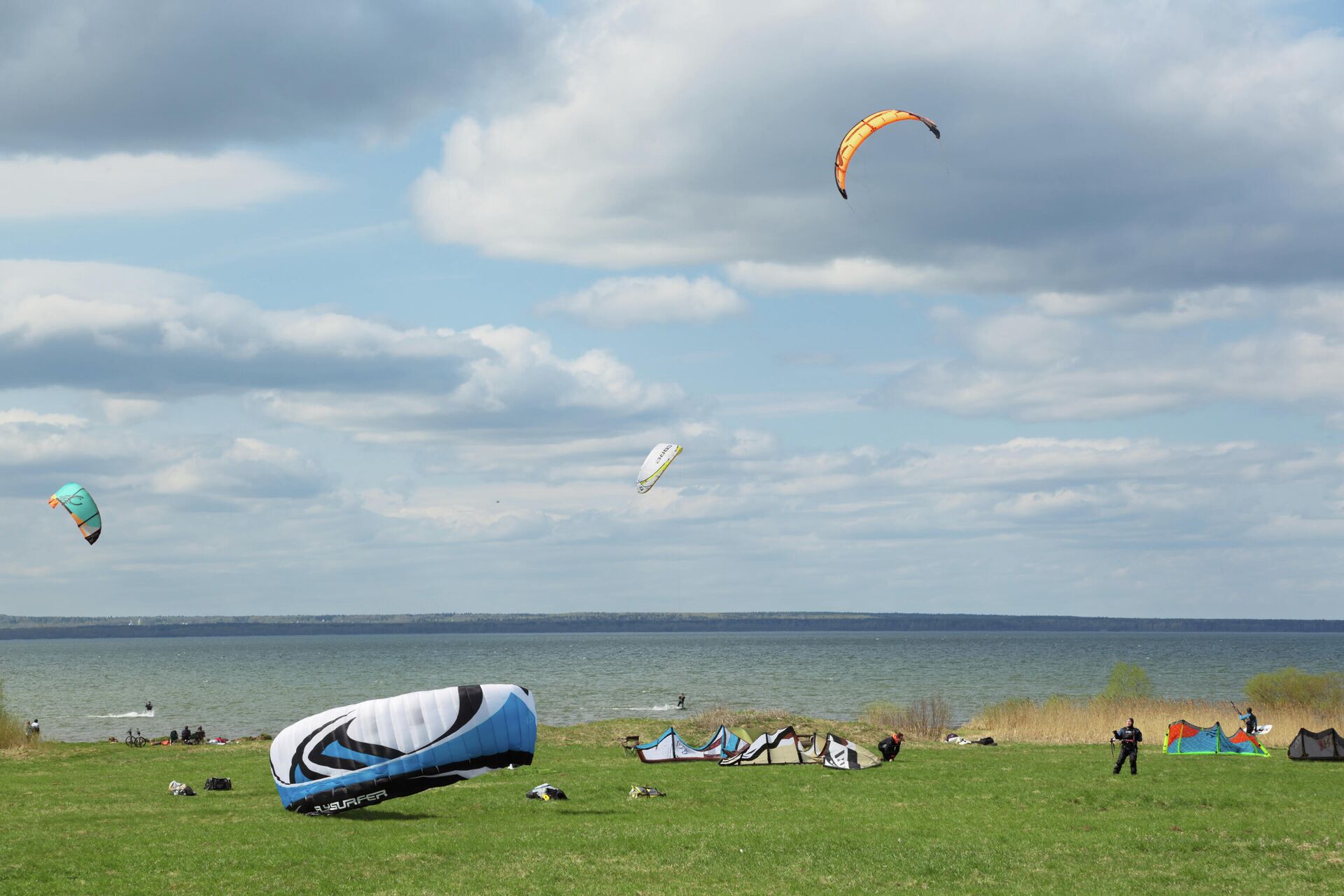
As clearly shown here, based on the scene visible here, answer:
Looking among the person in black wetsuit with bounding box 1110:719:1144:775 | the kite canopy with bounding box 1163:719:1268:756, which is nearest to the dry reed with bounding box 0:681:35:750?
the person in black wetsuit with bounding box 1110:719:1144:775

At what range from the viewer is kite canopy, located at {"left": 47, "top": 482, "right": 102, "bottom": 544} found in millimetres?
60688

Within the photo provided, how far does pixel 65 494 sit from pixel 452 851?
43.9 meters

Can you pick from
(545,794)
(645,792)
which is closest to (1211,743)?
(645,792)

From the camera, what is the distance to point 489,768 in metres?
33.8

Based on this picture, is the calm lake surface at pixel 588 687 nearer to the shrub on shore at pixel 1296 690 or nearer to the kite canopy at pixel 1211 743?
the shrub on shore at pixel 1296 690

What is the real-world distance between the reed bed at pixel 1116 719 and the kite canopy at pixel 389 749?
3462cm

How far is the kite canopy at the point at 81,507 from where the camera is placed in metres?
60.7

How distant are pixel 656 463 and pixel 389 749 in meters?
34.6

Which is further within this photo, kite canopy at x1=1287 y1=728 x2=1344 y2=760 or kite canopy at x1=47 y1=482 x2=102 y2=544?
kite canopy at x1=47 y1=482 x2=102 y2=544

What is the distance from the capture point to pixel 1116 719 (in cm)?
6322

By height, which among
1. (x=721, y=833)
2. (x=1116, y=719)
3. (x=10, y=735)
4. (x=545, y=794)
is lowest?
(x=10, y=735)

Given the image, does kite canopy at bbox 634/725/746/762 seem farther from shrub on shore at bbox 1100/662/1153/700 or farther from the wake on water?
the wake on water

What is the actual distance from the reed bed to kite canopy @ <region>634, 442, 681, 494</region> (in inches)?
904

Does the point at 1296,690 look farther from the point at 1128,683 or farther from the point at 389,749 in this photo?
the point at 389,749
